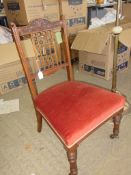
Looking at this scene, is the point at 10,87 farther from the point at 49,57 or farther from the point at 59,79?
the point at 49,57

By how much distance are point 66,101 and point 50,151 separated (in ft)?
1.51

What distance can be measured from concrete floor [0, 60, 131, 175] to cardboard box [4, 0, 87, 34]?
1.28 meters

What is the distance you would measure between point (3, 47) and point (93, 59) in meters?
1.08

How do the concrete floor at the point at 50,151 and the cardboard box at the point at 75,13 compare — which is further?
the cardboard box at the point at 75,13

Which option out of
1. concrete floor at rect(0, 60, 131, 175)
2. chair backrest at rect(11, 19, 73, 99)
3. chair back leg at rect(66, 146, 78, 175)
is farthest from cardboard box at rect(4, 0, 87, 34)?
chair back leg at rect(66, 146, 78, 175)

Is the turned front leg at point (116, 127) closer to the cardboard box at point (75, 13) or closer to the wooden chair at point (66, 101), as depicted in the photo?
the wooden chair at point (66, 101)

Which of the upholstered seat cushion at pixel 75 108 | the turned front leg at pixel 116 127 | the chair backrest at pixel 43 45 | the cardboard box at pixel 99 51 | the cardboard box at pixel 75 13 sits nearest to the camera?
the upholstered seat cushion at pixel 75 108

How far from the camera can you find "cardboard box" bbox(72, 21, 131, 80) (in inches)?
76.8

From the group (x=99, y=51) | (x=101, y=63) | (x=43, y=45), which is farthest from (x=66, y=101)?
(x=101, y=63)

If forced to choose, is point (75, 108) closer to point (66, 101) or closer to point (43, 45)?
point (66, 101)

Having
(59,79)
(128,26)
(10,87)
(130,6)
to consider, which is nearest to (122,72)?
(128,26)

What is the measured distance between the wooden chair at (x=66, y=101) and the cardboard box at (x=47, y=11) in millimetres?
1042

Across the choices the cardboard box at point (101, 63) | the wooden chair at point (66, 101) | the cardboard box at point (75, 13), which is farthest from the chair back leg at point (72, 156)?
the cardboard box at point (75, 13)

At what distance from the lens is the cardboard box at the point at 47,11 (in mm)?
2162
